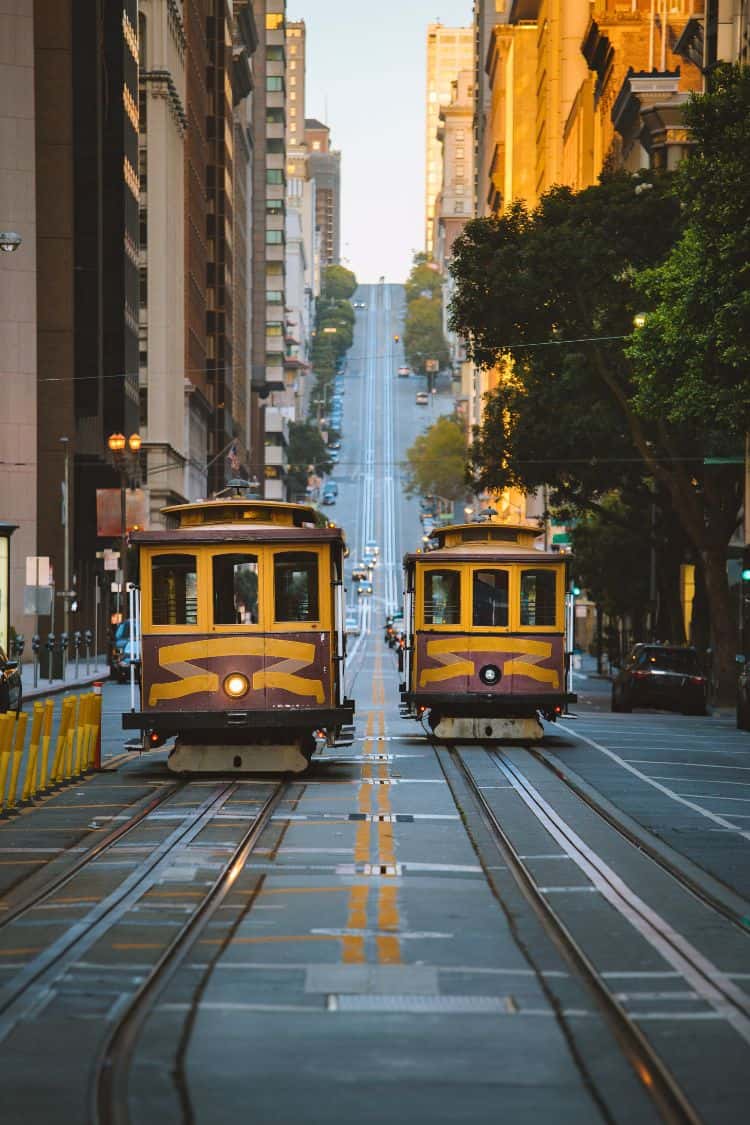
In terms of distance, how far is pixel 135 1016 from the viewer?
10297mm

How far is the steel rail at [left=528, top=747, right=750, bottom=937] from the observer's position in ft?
47.4

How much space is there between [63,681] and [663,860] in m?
45.6

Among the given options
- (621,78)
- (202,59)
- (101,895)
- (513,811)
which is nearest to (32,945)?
(101,895)

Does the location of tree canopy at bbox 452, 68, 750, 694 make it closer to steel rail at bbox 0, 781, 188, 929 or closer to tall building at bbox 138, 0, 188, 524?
steel rail at bbox 0, 781, 188, 929

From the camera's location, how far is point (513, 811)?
21.9 metres

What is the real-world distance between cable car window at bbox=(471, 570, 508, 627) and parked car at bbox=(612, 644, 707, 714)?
1762 centimetres

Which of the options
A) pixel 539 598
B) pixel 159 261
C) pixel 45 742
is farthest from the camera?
pixel 159 261

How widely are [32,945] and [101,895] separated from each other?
2.34 meters

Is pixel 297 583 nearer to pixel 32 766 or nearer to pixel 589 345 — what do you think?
pixel 32 766

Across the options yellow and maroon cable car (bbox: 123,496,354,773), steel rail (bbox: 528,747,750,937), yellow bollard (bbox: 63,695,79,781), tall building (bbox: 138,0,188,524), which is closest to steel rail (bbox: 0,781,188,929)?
yellow and maroon cable car (bbox: 123,496,354,773)

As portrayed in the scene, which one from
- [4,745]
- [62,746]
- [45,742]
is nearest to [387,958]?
[4,745]

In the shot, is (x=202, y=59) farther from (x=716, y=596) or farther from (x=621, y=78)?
(x=716, y=596)

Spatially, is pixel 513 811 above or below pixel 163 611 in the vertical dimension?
below

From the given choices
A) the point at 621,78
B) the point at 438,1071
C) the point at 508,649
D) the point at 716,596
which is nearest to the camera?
the point at 438,1071
